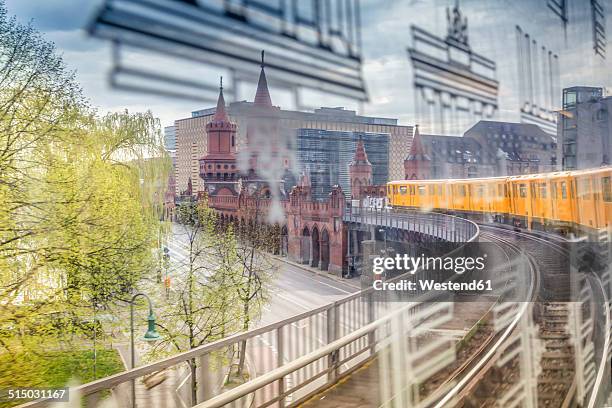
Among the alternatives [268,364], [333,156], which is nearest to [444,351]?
[268,364]

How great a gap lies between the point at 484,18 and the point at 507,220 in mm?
1562

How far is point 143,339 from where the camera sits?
2480mm

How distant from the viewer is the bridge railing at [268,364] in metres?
2.26

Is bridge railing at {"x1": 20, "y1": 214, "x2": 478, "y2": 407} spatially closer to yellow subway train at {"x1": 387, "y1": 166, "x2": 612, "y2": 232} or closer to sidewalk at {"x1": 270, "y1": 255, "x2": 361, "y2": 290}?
sidewalk at {"x1": 270, "y1": 255, "x2": 361, "y2": 290}

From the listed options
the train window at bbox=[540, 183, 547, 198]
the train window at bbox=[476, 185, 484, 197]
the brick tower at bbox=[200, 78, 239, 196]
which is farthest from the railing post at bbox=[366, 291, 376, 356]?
the train window at bbox=[540, 183, 547, 198]

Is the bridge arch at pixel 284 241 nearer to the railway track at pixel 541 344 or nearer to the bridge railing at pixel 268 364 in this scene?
the bridge railing at pixel 268 364

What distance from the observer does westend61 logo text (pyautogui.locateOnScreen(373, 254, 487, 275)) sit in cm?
320

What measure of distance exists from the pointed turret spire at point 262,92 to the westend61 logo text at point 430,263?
3.50 feet

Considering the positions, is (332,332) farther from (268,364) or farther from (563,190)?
(563,190)

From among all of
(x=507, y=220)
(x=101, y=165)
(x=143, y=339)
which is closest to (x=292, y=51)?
(x=101, y=165)

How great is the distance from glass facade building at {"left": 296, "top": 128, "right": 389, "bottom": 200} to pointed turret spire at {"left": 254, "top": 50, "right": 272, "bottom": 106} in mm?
231

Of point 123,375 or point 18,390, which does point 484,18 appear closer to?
point 123,375

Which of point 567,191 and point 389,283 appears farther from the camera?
point 567,191

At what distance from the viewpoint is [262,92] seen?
282 cm
